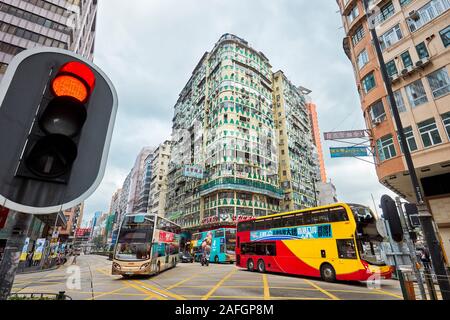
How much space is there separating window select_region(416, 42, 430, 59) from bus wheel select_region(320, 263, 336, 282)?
43.3ft

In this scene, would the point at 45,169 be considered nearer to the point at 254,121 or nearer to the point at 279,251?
the point at 279,251

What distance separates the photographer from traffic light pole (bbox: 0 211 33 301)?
1260 mm

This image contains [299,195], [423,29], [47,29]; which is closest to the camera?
[423,29]

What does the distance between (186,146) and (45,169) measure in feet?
160

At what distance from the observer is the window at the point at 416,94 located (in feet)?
43.8

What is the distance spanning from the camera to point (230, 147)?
37406mm

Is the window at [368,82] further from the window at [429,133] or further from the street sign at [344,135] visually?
the street sign at [344,135]

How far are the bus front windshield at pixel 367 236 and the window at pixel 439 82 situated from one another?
749cm

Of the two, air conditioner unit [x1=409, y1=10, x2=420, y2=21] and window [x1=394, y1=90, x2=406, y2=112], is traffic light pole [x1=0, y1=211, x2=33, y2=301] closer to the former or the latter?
window [x1=394, y1=90, x2=406, y2=112]

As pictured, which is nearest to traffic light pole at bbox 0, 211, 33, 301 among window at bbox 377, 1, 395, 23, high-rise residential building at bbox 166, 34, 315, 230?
window at bbox 377, 1, 395, 23

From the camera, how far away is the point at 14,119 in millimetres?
1520

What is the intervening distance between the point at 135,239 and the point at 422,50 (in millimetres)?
20180

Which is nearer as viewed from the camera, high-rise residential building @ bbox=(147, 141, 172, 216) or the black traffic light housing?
the black traffic light housing
